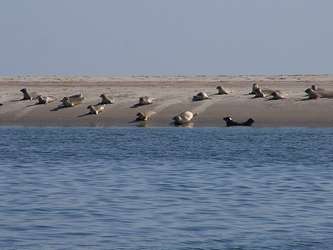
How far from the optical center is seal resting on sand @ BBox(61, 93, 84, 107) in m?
35.3

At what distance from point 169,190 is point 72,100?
54.0 feet

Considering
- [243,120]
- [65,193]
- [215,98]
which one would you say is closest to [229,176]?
[65,193]

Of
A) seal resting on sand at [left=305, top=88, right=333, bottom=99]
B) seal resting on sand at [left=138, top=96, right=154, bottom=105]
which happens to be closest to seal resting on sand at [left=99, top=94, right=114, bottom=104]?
seal resting on sand at [left=138, top=96, right=154, bottom=105]

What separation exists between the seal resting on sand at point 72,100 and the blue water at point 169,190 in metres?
4.10

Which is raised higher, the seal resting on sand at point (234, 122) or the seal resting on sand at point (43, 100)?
the seal resting on sand at point (43, 100)

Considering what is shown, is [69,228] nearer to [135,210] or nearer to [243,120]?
[135,210]

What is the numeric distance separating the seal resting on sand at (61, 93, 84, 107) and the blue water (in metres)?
4.10

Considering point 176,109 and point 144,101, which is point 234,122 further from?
point 144,101

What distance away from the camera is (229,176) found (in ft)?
70.9

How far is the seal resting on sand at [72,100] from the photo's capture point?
3531 centimetres

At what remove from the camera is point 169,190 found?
1938 centimetres

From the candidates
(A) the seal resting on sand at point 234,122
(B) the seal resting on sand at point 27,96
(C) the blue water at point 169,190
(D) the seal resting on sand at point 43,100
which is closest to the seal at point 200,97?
(A) the seal resting on sand at point 234,122

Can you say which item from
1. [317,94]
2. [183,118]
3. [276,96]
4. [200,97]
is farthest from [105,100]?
[317,94]

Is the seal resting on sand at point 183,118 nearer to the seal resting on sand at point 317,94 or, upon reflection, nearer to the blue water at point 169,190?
the blue water at point 169,190
